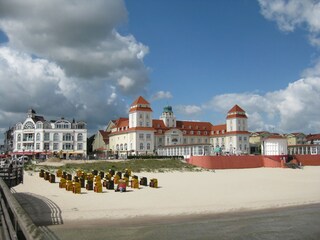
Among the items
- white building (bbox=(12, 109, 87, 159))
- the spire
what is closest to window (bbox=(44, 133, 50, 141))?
white building (bbox=(12, 109, 87, 159))

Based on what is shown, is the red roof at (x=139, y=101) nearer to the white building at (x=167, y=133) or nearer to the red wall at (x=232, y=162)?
the white building at (x=167, y=133)

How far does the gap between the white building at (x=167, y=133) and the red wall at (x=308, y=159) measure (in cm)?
1691

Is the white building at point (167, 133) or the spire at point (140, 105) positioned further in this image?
the spire at point (140, 105)

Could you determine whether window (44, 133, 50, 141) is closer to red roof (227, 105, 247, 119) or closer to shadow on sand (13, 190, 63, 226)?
red roof (227, 105, 247, 119)

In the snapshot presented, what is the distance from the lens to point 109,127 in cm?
11400

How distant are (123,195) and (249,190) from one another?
36.9ft

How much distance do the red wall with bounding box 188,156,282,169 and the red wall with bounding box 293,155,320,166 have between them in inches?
346

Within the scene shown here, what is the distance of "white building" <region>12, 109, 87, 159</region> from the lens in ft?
276

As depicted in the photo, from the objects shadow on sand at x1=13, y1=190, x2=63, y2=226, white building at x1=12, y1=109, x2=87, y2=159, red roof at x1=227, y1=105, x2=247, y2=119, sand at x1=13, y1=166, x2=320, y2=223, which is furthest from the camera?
red roof at x1=227, y1=105, x2=247, y2=119

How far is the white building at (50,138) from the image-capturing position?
84000 millimetres

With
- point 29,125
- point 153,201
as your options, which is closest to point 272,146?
point 153,201

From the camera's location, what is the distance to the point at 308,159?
75.6 metres

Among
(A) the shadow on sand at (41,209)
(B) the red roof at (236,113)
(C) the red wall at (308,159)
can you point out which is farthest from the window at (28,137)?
(A) the shadow on sand at (41,209)

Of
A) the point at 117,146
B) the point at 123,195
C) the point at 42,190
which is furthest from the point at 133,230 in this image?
→ the point at 117,146
